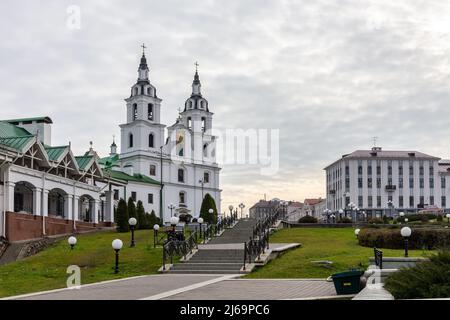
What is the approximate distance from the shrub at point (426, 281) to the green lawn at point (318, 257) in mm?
7815

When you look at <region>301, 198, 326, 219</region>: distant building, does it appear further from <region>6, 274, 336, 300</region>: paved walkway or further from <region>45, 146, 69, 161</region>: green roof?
<region>6, 274, 336, 300</region>: paved walkway

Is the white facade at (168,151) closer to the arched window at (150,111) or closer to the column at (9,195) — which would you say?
the arched window at (150,111)

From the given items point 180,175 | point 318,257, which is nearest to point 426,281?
point 318,257

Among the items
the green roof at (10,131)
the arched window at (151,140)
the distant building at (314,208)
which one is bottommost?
the distant building at (314,208)

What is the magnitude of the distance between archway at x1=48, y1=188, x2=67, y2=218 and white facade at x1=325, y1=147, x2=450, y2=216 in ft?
246

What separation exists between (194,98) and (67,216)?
55.4m

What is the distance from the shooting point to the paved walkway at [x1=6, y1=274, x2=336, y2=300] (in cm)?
1584

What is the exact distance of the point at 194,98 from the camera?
97.6 m

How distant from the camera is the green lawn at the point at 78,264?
885 inches

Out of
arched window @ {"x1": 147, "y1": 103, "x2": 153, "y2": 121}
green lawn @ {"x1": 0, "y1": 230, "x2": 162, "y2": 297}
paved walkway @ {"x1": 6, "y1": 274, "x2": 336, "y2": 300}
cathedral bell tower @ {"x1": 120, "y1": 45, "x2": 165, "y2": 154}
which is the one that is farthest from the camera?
arched window @ {"x1": 147, "y1": 103, "x2": 153, "y2": 121}

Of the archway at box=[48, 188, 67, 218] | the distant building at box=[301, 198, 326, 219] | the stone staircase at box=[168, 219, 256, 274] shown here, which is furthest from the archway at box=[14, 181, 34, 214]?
the distant building at box=[301, 198, 326, 219]

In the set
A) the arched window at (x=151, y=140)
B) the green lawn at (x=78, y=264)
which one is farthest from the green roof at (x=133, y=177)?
the green lawn at (x=78, y=264)
